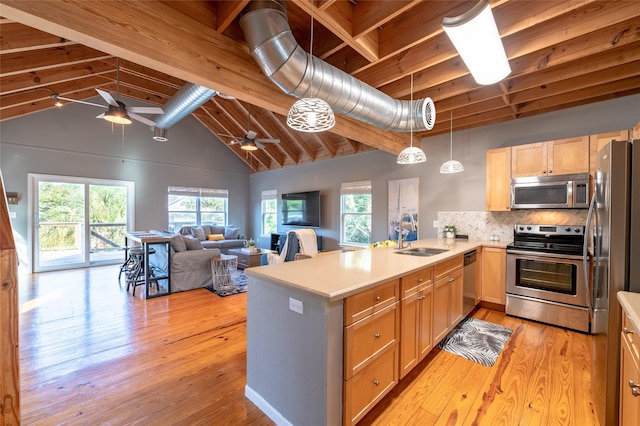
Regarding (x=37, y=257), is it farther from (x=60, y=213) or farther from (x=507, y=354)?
(x=507, y=354)

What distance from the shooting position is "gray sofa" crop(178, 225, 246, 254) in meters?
7.26

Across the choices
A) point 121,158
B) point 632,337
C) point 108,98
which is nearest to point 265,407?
point 632,337

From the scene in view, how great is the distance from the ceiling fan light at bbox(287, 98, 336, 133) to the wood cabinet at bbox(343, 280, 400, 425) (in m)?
1.29

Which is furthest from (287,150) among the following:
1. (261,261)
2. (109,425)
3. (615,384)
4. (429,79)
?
(615,384)

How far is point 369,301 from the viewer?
1690 millimetres

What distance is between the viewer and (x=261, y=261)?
6.02m

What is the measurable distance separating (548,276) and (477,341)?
1.31m

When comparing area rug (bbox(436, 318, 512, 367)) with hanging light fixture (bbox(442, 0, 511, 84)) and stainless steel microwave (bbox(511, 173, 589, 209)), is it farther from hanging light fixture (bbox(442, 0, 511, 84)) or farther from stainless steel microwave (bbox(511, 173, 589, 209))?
hanging light fixture (bbox(442, 0, 511, 84))

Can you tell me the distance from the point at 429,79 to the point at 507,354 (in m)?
3.03

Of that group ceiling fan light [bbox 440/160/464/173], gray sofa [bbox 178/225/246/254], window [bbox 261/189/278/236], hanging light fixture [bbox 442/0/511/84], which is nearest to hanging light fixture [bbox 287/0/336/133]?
hanging light fixture [bbox 442/0/511/84]

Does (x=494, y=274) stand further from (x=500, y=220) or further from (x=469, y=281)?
(x=500, y=220)

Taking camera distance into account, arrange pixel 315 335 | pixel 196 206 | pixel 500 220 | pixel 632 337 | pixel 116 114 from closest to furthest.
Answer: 1. pixel 632 337
2. pixel 315 335
3. pixel 116 114
4. pixel 500 220
5. pixel 196 206

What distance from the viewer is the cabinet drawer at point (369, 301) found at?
1.55 meters

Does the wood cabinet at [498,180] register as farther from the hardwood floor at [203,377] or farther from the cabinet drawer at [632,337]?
the cabinet drawer at [632,337]
